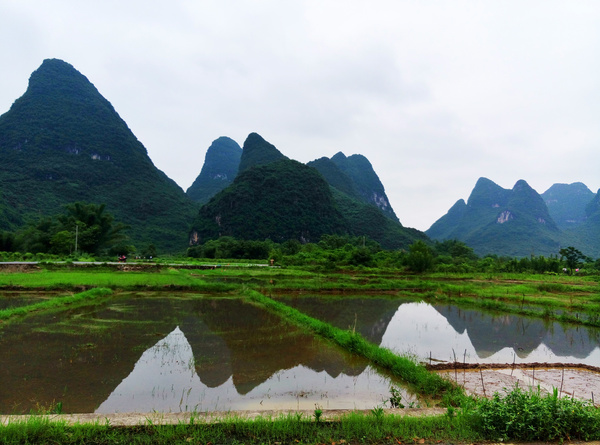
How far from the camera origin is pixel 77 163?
245ft

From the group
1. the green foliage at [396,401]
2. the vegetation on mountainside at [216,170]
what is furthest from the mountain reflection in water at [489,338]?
the vegetation on mountainside at [216,170]

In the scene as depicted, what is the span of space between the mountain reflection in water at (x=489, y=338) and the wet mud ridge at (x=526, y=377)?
385 millimetres

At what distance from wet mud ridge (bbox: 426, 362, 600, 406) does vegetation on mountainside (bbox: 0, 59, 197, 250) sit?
60294 mm

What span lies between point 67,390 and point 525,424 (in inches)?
222

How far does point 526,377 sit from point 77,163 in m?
88.7

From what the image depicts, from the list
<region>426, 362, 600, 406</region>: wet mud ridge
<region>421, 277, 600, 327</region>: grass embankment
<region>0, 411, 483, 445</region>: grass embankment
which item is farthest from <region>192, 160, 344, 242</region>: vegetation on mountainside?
<region>0, 411, 483, 445</region>: grass embankment

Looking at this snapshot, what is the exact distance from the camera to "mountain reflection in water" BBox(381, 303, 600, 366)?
7.74 metres

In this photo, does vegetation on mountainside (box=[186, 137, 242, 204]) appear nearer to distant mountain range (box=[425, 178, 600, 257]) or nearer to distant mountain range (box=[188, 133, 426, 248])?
distant mountain range (box=[188, 133, 426, 248])

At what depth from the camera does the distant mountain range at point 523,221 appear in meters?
94.8

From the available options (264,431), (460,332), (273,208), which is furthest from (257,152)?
(264,431)

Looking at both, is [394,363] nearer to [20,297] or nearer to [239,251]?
[20,297]

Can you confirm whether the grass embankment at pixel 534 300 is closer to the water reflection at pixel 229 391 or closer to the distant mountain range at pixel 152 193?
the water reflection at pixel 229 391

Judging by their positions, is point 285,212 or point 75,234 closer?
point 75,234

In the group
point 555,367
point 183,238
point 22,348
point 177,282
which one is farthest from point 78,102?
point 555,367
